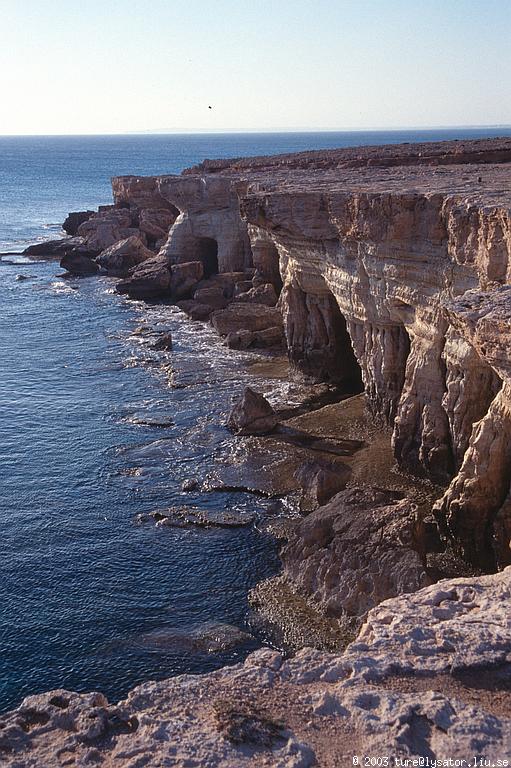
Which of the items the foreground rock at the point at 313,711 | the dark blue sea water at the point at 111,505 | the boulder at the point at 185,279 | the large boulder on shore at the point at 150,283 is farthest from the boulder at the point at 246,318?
the foreground rock at the point at 313,711

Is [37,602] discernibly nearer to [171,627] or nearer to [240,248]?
[171,627]

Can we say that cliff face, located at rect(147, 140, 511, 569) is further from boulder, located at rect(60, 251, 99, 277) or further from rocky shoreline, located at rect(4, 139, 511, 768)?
boulder, located at rect(60, 251, 99, 277)

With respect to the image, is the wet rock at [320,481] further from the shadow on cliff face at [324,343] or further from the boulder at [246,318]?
the boulder at [246,318]

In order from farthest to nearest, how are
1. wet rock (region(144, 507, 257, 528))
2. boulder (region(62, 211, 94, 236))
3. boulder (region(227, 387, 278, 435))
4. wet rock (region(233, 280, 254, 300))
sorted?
boulder (region(62, 211, 94, 236))
wet rock (region(233, 280, 254, 300))
boulder (region(227, 387, 278, 435))
wet rock (region(144, 507, 257, 528))

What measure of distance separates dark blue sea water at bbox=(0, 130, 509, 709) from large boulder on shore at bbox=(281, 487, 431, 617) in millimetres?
1350

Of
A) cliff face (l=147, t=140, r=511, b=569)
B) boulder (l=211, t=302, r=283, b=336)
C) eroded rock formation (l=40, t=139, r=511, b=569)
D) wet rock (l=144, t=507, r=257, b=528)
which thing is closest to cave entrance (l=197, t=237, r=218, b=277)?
eroded rock formation (l=40, t=139, r=511, b=569)

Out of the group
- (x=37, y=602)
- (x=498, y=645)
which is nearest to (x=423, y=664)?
(x=498, y=645)

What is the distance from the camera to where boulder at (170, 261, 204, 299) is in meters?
48.5

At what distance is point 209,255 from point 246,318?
1328cm

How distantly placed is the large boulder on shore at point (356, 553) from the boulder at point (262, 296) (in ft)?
74.5

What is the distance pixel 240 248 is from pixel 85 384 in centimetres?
1807

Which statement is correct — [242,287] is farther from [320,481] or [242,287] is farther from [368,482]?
[320,481]

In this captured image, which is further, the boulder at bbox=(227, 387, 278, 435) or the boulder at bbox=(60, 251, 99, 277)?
the boulder at bbox=(60, 251, 99, 277)

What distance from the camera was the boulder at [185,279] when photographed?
48531 millimetres
